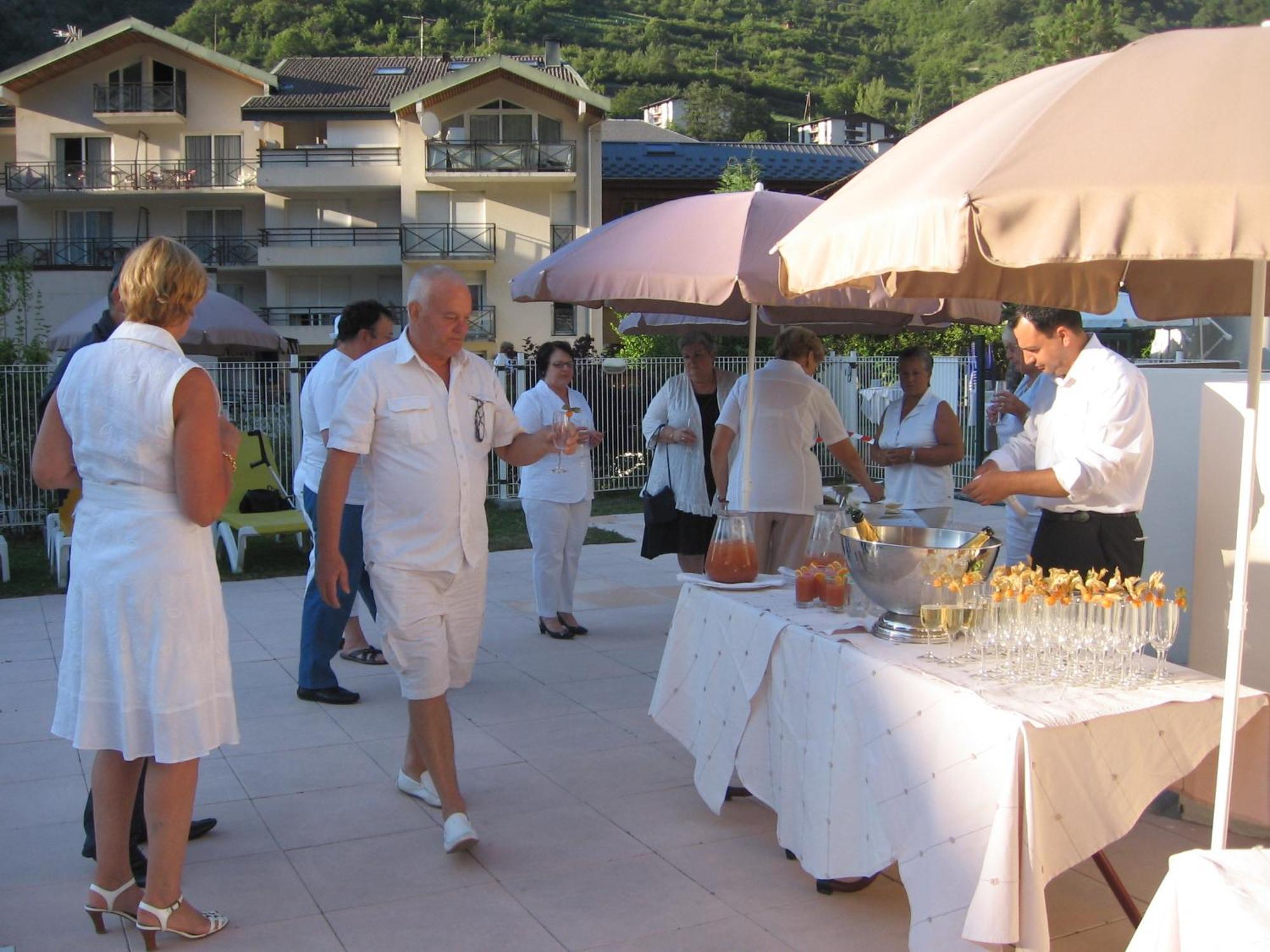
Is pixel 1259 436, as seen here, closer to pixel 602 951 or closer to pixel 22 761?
pixel 602 951

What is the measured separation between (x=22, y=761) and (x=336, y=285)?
3134cm

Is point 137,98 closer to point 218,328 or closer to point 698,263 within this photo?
point 218,328

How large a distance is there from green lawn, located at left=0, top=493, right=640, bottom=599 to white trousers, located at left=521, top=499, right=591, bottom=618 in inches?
47.2

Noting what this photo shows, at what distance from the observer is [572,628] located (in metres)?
7.21

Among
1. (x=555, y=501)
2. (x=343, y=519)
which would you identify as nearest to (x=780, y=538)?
(x=555, y=501)

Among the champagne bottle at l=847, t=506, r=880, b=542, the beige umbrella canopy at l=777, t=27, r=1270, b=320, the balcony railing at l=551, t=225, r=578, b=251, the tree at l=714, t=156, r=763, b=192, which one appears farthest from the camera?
the balcony railing at l=551, t=225, r=578, b=251

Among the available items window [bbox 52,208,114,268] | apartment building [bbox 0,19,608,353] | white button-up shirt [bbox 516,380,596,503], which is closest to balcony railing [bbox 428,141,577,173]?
apartment building [bbox 0,19,608,353]

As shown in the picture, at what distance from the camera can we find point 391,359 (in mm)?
3887

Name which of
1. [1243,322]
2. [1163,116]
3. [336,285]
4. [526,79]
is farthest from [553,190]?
[1163,116]

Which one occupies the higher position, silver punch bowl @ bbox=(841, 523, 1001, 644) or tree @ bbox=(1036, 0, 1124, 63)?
tree @ bbox=(1036, 0, 1124, 63)

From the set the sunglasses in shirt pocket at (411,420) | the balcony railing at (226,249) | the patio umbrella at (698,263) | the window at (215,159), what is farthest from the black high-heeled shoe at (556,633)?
the window at (215,159)

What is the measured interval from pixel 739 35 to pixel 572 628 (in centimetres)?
9119

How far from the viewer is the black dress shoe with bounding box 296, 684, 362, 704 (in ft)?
18.7

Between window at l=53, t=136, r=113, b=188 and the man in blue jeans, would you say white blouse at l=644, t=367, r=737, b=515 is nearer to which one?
the man in blue jeans
